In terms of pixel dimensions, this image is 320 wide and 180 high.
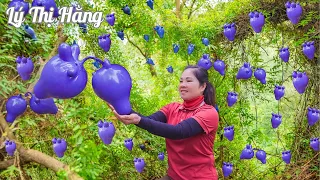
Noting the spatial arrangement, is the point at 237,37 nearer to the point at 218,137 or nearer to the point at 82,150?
the point at 218,137

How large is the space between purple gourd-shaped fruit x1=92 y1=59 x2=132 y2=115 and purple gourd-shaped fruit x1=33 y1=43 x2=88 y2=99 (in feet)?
0.18

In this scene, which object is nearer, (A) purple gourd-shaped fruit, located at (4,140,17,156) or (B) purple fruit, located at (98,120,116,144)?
(B) purple fruit, located at (98,120,116,144)

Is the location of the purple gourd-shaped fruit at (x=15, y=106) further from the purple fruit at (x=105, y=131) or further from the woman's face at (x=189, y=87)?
the woman's face at (x=189, y=87)

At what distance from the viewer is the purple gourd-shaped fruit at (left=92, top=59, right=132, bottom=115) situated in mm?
1226

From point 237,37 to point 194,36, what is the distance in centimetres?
32

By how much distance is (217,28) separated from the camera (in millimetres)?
2900

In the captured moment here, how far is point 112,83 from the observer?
1221 millimetres

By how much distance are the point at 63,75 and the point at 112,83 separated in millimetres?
157

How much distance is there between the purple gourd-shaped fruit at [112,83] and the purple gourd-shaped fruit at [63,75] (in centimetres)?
5

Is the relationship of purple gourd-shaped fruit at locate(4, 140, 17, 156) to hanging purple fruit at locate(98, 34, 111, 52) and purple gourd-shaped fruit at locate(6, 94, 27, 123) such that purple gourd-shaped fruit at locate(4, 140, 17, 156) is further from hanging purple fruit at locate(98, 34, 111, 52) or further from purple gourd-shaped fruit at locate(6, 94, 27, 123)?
hanging purple fruit at locate(98, 34, 111, 52)

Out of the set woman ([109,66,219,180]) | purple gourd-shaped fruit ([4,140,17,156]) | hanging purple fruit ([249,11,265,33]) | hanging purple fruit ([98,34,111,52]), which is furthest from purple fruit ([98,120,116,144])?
hanging purple fruit ([249,11,265,33])

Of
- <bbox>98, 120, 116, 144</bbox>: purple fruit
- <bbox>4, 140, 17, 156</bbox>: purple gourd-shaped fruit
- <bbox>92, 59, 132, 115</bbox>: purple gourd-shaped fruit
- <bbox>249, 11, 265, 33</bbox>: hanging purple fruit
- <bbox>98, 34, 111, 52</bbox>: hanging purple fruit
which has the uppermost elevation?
<bbox>249, 11, 265, 33</bbox>: hanging purple fruit

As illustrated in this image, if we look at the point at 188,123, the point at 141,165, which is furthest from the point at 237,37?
the point at 188,123

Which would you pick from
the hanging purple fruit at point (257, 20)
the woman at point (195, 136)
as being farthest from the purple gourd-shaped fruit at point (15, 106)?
the hanging purple fruit at point (257, 20)
